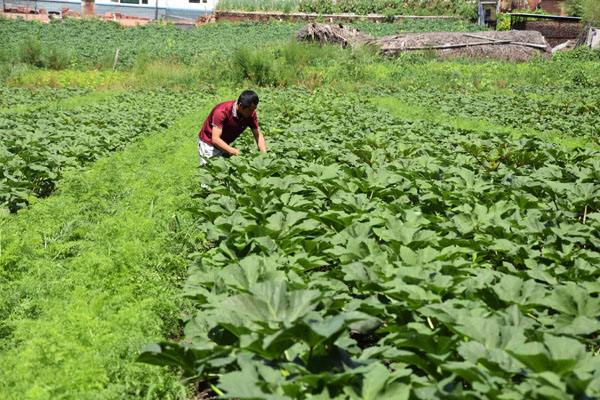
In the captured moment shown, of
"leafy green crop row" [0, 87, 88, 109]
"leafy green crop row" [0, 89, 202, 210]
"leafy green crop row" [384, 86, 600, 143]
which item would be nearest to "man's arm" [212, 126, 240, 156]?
"leafy green crop row" [0, 89, 202, 210]

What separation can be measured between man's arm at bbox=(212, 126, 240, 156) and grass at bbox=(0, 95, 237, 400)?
679 millimetres

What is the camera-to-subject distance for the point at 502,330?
270 cm

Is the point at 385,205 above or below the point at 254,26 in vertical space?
below

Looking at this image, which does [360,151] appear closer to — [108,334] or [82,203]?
[82,203]

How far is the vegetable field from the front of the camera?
8.52 feet

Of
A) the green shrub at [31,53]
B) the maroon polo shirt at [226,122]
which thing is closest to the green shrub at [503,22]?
the green shrub at [31,53]

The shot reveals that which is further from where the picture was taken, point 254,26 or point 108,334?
point 254,26

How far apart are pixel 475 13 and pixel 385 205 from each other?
4623 centimetres

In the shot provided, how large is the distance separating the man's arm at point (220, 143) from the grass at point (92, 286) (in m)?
0.68

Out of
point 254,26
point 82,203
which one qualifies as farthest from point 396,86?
point 254,26

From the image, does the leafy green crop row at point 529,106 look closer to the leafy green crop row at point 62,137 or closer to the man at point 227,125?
the leafy green crop row at point 62,137

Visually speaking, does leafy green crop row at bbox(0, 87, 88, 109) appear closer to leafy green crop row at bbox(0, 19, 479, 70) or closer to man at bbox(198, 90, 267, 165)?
leafy green crop row at bbox(0, 19, 479, 70)

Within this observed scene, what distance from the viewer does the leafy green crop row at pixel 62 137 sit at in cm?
766

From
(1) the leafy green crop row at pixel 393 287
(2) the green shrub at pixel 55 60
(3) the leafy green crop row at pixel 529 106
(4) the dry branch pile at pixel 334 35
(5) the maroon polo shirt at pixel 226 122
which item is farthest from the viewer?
(4) the dry branch pile at pixel 334 35
